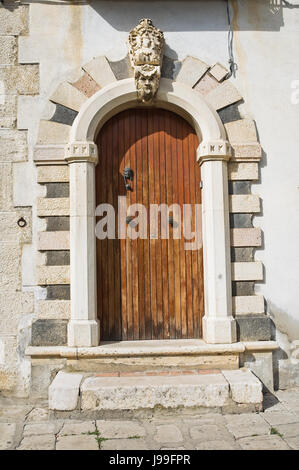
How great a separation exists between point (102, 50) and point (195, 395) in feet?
12.8

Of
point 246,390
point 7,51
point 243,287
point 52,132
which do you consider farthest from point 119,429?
point 7,51

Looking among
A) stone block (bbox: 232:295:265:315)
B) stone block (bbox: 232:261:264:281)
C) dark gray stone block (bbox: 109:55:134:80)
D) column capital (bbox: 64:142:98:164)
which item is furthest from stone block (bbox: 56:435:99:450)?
dark gray stone block (bbox: 109:55:134:80)

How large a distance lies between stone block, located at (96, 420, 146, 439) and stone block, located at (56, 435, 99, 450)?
134mm

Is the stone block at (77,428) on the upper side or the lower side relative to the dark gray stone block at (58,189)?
lower

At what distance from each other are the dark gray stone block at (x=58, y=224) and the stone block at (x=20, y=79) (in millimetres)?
1467

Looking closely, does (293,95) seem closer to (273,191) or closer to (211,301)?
(273,191)

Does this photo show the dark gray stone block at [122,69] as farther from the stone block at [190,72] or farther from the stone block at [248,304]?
the stone block at [248,304]

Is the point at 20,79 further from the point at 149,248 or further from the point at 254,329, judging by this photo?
the point at 254,329

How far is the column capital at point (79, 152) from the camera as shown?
15.6 feet

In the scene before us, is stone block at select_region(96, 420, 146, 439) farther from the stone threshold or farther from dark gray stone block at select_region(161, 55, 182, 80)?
dark gray stone block at select_region(161, 55, 182, 80)

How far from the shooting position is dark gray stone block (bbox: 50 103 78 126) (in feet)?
16.2

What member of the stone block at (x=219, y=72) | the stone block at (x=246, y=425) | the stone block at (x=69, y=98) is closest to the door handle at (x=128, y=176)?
the stone block at (x=69, y=98)

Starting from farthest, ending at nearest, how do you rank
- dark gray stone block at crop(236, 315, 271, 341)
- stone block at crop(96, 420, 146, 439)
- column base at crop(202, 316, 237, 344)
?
dark gray stone block at crop(236, 315, 271, 341)
column base at crop(202, 316, 237, 344)
stone block at crop(96, 420, 146, 439)
